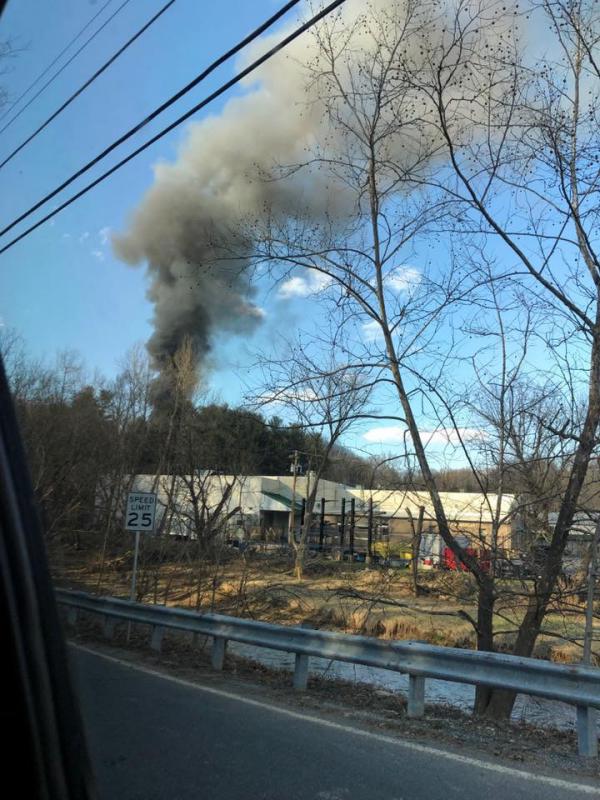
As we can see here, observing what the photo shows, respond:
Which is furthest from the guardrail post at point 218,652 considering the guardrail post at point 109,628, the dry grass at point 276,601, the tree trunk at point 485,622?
the dry grass at point 276,601

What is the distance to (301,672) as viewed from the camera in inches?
285

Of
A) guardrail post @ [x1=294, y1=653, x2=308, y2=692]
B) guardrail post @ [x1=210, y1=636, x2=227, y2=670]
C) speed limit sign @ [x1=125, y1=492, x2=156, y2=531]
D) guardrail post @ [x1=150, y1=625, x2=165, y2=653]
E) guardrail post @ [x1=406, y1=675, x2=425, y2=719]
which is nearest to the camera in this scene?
guardrail post @ [x1=406, y1=675, x2=425, y2=719]

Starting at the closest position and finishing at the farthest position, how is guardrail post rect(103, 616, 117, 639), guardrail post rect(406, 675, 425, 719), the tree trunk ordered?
1. guardrail post rect(406, 675, 425, 719)
2. the tree trunk
3. guardrail post rect(103, 616, 117, 639)

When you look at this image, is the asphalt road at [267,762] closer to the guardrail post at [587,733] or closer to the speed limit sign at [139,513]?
the guardrail post at [587,733]

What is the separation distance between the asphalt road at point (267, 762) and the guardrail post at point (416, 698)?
29.6 inches

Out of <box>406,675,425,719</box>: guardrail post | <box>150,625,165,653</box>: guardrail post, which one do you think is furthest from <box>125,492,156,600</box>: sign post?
<box>406,675,425,719</box>: guardrail post

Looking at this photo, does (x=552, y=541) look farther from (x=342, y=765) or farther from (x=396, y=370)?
(x=342, y=765)

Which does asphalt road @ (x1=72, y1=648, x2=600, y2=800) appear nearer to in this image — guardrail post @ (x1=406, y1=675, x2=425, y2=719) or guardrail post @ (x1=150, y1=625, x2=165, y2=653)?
guardrail post @ (x1=406, y1=675, x2=425, y2=719)

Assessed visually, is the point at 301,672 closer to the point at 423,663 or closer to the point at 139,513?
the point at 423,663

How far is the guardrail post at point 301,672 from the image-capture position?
718 centimetres

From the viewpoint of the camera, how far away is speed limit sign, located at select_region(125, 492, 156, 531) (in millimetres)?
11664

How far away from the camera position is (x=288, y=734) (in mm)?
5371

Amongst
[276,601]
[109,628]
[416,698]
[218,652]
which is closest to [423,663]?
[416,698]

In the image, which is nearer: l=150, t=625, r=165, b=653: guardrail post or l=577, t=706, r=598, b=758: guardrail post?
l=577, t=706, r=598, b=758: guardrail post
